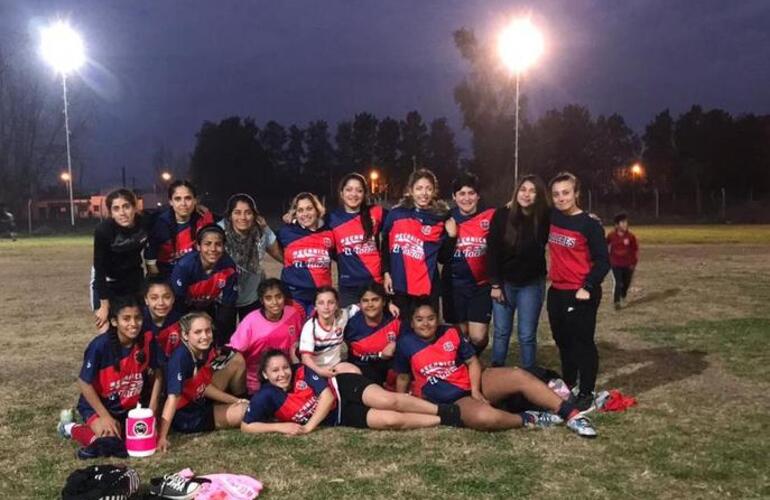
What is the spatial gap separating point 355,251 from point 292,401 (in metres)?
1.40

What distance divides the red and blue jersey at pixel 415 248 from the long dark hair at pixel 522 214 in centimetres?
54

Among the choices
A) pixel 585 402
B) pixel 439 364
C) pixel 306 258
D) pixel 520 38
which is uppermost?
pixel 520 38

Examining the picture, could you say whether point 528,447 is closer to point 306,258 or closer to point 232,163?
point 306,258

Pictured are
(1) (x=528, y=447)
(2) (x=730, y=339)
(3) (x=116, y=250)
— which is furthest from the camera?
(2) (x=730, y=339)

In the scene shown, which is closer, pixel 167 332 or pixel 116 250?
pixel 167 332

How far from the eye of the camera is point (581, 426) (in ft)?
15.9

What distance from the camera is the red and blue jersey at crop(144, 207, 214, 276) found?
573cm

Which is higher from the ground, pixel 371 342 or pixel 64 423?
pixel 371 342

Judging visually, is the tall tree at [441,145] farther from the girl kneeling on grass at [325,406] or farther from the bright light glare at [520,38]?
the girl kneeling on grass at [325,406]

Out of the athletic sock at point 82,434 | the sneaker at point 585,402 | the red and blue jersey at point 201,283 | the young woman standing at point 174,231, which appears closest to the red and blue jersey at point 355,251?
the red and blue jersey at point 201,283

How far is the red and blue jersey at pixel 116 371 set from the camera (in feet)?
15.6

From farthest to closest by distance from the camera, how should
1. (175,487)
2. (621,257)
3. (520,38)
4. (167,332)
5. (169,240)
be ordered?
1. (520,38)
2. (621,257)
3. (169,240)
4. (167,332)
5. (175,487)

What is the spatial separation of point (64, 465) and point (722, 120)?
62.7m

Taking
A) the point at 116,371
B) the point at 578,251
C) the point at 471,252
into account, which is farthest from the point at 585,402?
the point at 116,371
